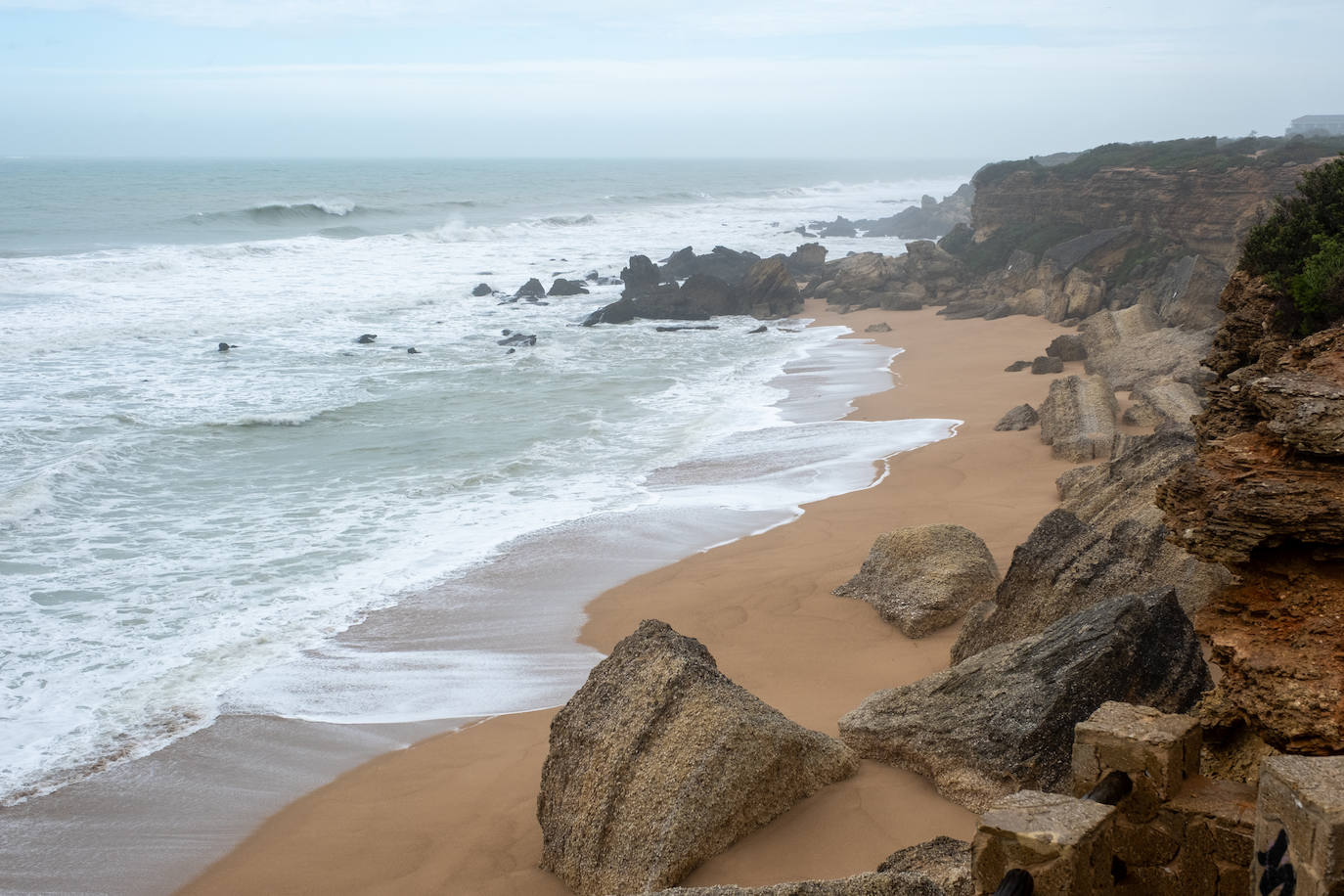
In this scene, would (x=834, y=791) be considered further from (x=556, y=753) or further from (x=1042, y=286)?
(x=1042, y=286)

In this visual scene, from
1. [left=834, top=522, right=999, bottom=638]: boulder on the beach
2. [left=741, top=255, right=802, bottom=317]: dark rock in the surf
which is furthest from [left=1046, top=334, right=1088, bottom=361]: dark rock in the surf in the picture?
[left=741, top=255, right=802, bottom=317]: dark rock in the surf

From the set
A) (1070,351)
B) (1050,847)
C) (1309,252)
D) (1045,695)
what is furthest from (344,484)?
(1070,351)

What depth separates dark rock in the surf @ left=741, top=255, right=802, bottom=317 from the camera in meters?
33.2

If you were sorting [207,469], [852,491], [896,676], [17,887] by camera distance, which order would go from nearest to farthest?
[17,887], [896,676], [852,491], [207,469]

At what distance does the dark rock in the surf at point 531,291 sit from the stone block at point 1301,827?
1336 inches

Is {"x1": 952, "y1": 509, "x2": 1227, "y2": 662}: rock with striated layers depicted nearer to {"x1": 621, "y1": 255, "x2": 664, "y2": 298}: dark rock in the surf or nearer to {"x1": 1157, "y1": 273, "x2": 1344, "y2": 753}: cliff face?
{"x1": 1157, "y1": 273, "x2": 1344, "y2": 753}: cliff face

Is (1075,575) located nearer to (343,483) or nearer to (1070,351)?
(343,483)

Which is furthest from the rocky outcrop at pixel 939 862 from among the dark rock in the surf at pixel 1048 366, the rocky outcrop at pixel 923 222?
the rocky outcrop at pixel 923 222

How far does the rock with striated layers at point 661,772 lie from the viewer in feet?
16.1

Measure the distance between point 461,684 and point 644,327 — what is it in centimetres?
2248

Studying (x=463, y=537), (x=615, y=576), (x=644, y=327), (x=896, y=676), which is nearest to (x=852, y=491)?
(x=615, y=576)

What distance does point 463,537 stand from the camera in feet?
38.1

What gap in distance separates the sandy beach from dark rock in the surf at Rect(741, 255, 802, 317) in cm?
2017

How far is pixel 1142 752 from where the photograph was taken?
3.76 meters
